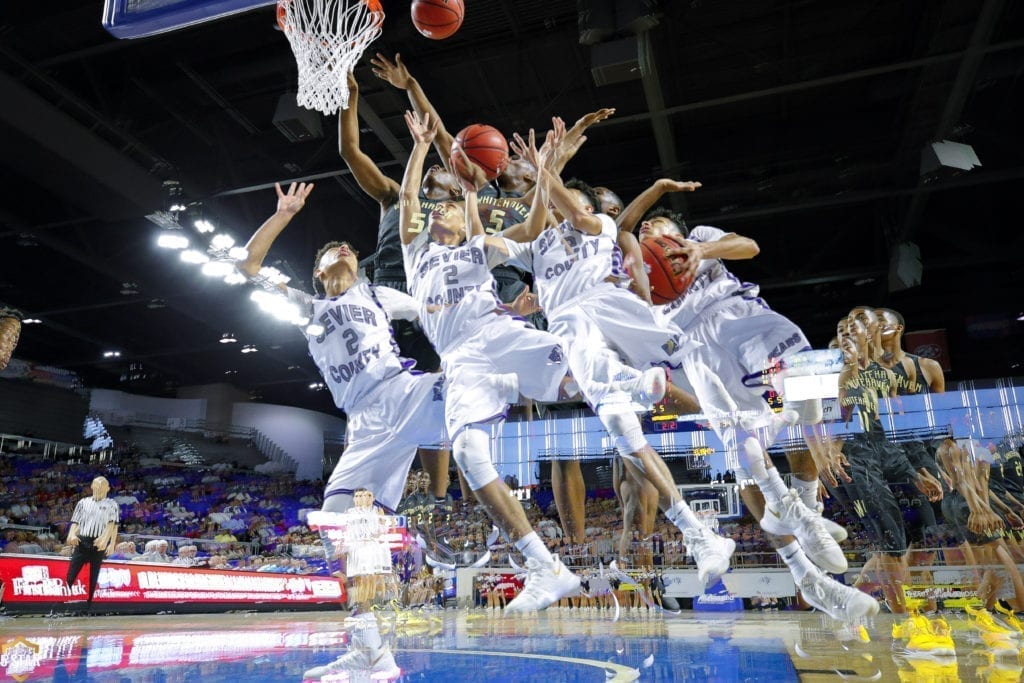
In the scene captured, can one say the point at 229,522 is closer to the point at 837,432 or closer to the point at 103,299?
the point at 103,299

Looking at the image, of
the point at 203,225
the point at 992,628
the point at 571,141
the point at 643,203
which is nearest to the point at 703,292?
the point at 643,203

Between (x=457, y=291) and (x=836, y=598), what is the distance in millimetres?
2518

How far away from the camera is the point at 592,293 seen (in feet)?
13.1

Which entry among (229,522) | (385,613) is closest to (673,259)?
(385,613)

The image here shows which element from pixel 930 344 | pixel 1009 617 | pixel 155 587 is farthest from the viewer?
pixel 155 587

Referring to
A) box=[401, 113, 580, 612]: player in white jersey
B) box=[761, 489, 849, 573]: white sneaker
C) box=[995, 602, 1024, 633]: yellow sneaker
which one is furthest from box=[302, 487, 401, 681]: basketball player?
box=[995, 602, 1024, 633]: yellow sneaker

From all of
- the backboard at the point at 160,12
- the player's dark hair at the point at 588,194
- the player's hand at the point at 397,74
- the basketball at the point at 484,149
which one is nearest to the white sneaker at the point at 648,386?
the player's dark hair at the point at 588,194

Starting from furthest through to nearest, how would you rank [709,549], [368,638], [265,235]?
[265,235], [368,638], [709,549]

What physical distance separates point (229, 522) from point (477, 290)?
1174cm

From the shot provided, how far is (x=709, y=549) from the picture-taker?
360 cm

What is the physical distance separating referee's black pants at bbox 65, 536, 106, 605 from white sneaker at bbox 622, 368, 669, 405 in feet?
22.9

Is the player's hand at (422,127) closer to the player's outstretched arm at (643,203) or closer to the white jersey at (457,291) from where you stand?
the white jersey at (457,291)

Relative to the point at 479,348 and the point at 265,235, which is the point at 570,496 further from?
the point at 265,235

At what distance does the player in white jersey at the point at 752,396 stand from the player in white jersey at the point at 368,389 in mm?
1516
